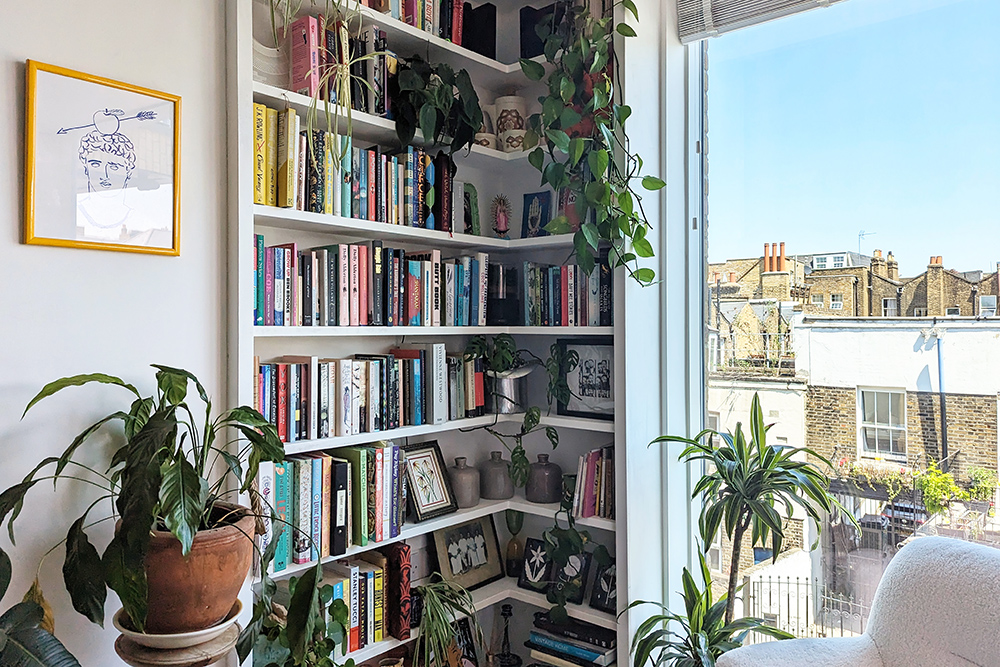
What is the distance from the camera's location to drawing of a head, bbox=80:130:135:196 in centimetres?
141

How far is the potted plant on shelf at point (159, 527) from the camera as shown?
1.14 metres

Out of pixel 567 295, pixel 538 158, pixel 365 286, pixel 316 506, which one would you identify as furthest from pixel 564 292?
pixel 316 506

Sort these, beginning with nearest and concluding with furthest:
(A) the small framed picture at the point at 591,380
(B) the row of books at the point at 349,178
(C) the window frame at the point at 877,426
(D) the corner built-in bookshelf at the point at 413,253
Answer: (D) the corner built-in bookshelf at the point at 413,253, (B) the row of books at the point at 349,178, (C) the window frame at the point at 877,426, (A) the small framed picture at the point at 591,380

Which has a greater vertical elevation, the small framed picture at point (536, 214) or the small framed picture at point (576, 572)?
the small framed picture at point (536, 214)

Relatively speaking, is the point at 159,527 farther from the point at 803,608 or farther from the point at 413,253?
the point at 803,608

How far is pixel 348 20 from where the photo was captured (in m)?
1.76

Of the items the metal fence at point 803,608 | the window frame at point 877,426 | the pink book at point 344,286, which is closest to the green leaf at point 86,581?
the pink book at point 344,286

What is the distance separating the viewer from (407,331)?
2.05 m

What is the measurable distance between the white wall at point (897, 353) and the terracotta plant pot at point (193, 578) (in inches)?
64.8

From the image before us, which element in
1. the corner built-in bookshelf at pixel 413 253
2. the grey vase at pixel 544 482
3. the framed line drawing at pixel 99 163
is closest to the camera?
the framed line drawing at pixel 99 163

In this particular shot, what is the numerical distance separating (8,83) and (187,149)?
1.14 ft

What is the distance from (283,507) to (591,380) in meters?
1.03

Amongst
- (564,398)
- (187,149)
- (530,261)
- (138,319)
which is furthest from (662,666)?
(187,149)

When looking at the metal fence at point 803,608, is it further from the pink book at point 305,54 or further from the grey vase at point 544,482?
the pink book at point 305,54
